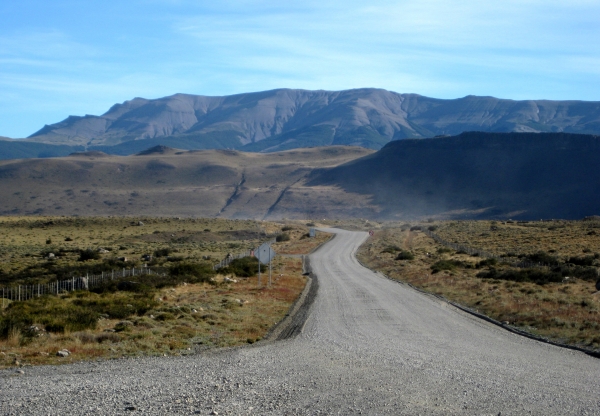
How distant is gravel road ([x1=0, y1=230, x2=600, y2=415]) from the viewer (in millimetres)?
9086

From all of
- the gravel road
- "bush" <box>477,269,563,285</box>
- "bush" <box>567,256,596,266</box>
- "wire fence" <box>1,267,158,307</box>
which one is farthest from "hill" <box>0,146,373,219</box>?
the gravel road

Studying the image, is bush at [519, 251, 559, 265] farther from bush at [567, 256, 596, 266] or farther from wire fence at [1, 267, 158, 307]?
wire fence at [1, 267, 158, 307]

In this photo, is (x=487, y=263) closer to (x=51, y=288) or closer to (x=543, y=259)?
(x=543, y=259)

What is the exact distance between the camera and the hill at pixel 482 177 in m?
143

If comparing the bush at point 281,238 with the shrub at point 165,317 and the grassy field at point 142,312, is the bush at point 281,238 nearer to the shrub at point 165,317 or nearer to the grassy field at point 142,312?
the grassy field at point 142,312

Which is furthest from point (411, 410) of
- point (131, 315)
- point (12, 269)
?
point (12, 269)

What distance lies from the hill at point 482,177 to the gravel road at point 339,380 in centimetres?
12683

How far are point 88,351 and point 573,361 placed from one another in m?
10.1

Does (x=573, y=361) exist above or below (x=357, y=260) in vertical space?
above

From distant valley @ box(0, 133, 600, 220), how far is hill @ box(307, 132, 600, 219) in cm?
28

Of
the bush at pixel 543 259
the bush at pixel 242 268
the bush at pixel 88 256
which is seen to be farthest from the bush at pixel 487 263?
the bush at pixel 88 256

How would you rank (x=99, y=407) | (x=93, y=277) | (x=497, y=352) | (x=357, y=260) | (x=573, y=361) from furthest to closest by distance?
(x=357, y=260), (x=93, y=277), (x=497, y=352), (x=573, y=361), (x=99, y=407)

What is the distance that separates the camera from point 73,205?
153500mm

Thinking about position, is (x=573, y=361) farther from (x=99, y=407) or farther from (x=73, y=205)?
(x=73, y=205)
